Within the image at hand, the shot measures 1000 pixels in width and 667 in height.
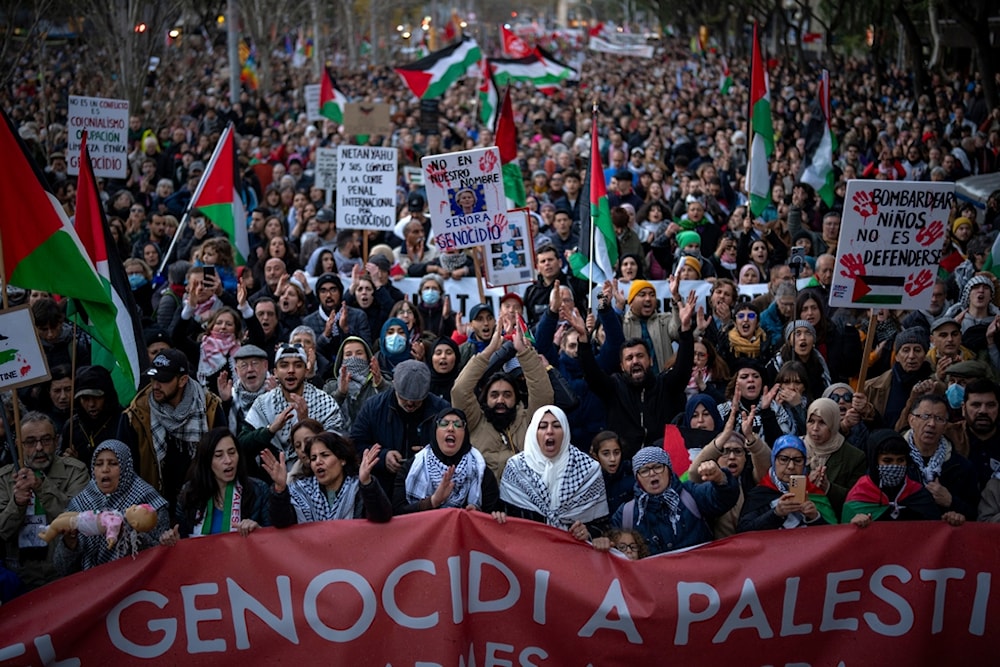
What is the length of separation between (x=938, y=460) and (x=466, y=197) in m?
4.14

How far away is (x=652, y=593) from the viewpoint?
5.16 m

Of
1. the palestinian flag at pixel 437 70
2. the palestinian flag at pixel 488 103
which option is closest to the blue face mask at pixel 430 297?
the palestinian flag at pixel 437 70

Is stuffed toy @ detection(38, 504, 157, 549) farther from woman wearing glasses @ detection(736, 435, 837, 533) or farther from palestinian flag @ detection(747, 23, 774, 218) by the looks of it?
palestinian flag @ detection(747, 23, 774, 218)

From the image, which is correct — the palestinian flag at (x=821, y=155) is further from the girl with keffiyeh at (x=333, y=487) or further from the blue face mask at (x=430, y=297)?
the girl with keffiyeh at (x=333, y=487)

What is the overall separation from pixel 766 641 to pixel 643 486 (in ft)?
2.77

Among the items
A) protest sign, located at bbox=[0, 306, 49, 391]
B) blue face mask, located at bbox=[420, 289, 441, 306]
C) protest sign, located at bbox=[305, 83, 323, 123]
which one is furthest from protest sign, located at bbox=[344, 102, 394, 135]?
protest sign, located at bbox=[0, 306, 49, 391]

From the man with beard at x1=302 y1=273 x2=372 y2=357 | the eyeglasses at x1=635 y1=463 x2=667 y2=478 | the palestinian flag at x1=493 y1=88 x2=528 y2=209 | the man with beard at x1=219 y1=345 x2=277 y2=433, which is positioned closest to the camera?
the eyeglasses at x1=635 y1=463 x2=667 y2=478

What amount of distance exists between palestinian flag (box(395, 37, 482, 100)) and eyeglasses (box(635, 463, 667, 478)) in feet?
49.6

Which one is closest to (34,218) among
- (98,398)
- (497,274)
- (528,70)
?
(98,398)

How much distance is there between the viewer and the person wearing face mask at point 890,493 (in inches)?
215

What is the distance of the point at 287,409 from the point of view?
6395 mm

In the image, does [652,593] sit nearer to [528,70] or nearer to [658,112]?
[528,70]

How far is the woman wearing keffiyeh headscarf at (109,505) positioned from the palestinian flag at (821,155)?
9165 millimetres

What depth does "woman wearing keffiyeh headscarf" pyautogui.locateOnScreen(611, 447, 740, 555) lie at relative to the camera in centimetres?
547
